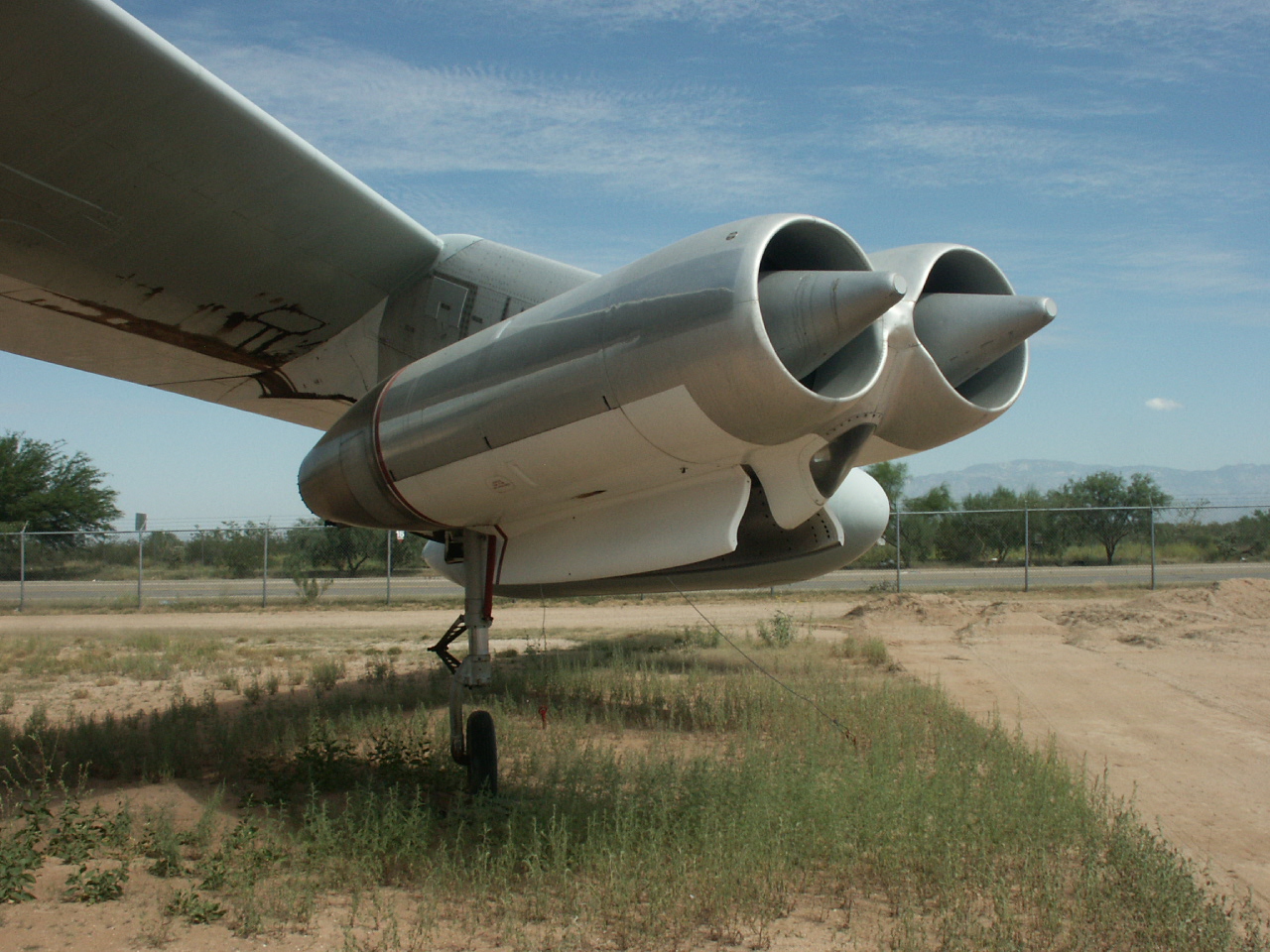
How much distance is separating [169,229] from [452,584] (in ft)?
74.5

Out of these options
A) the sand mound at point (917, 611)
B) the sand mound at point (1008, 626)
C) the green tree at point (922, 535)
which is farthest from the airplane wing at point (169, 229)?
the green tree at point (922, 535)

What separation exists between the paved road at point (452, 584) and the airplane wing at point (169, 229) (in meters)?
17.9

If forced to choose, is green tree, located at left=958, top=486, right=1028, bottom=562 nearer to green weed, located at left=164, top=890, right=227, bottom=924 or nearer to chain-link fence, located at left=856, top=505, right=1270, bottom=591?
chain-link fence, located at left=856, top=505, right=1270, bottom=591

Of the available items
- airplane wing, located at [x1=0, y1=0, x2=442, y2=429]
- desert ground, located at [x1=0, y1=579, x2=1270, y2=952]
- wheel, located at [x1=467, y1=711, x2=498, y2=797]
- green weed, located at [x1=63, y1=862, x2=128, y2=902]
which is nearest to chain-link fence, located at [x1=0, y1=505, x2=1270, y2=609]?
desert ground, located at [x1=0, y1=579, x2=1270, y2=952]

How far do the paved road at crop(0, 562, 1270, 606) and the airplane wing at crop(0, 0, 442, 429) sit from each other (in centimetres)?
1787

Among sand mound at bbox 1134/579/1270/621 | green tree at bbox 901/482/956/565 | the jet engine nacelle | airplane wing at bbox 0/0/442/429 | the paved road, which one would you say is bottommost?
the paved road

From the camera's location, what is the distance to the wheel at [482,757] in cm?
578

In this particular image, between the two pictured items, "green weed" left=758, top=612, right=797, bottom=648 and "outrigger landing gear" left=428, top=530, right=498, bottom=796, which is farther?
"green weed" left=758, top=612, right=797, bottom=648

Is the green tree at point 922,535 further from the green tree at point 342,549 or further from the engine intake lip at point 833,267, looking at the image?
the engine intake lip at point 833,267

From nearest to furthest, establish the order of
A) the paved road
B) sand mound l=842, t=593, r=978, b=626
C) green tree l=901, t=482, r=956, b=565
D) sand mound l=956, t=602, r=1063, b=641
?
sand mound l=956, t=602, r=1063, b=641
sand mound l=842, t=593, r=978, b=626
the paved road
green tree l=901, t=482, r=956, b=565

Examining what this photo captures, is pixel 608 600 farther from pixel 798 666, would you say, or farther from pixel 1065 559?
pixel 1065 559

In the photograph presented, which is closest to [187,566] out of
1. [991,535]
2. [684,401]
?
[991,535]

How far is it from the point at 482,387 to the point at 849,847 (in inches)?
118

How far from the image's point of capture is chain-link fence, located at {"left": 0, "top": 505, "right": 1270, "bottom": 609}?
2664 centimetres
